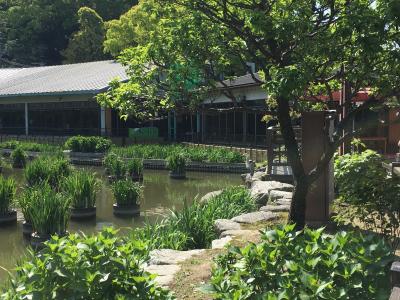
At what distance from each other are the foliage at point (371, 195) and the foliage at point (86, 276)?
2.45 metres

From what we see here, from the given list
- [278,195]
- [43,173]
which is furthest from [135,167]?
[278,195]

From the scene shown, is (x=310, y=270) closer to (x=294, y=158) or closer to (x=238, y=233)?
(x=294, y=158)

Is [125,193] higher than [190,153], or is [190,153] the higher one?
[190,153]

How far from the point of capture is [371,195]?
17.4 feet

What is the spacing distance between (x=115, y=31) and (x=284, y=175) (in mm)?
25022

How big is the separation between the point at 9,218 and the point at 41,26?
4657 centimetres

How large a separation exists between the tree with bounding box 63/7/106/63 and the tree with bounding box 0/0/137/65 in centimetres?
584

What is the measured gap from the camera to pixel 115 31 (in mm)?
35094

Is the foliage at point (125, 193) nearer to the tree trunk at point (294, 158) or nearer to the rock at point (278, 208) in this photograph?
the rock at point (278, 208)

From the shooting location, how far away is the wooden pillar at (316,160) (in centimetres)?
745

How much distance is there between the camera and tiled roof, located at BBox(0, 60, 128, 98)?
28.9m

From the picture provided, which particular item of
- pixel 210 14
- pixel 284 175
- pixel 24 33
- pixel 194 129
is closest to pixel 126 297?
pixel 210 14

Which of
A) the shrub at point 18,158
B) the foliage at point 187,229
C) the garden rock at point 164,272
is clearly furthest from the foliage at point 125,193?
the shrub at point 18,158

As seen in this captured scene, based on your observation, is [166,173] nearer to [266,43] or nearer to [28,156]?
[28,156]
